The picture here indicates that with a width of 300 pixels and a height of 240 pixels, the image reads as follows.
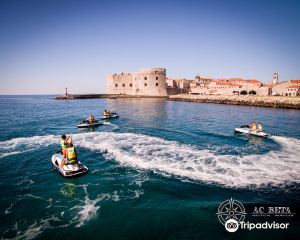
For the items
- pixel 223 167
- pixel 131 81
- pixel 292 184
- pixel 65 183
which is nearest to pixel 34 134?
pixel 65 183

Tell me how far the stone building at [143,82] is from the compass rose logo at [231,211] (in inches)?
3052

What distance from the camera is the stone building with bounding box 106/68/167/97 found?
83625 mm

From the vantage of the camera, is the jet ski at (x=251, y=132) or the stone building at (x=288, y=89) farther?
the stone building at (x=288, y=89)

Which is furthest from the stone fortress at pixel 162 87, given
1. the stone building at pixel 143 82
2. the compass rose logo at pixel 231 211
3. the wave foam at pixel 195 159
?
the compass rose logo at pixel 231 211

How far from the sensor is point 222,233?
703 centimetres

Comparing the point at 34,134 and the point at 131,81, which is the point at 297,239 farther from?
the point at 131,81

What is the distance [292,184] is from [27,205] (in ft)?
39.3

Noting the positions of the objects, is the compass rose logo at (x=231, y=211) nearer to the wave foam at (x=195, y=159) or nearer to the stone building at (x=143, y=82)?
the wave foam at (x=195, y=159)

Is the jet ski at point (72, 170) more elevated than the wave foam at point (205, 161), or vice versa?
the jet ski at point (72, 170)

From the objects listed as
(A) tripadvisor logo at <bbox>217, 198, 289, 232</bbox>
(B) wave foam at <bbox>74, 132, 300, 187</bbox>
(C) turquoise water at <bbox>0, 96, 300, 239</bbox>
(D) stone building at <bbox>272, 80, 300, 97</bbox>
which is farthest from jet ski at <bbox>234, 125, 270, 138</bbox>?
(D) stone building at <bbox>272, 80, 300, 97</bbox>

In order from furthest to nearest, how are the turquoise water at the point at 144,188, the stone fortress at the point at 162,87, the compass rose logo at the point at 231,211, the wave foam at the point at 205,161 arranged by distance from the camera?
the stone fortress at the point at 162,87
the wave foam at the point at 205,161
the compass rose logo at the point at 231,211
the turquoise water at the point at 144,188

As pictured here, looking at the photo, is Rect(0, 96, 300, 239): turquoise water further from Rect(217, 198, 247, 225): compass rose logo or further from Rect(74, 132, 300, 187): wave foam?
Rect(217, 198, 247, 225): compass rose logo

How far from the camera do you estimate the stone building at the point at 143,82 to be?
83.6 meters

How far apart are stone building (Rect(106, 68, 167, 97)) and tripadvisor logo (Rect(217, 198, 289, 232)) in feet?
255
